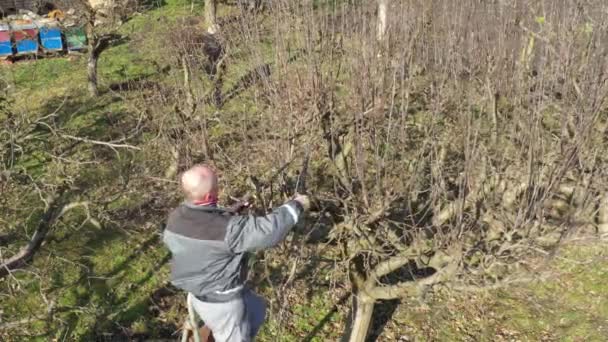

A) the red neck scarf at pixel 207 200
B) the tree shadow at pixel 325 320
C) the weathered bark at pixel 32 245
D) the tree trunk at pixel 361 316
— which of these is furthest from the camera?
the tree shadow at pixel 325 320

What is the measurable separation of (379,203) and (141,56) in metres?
15.1

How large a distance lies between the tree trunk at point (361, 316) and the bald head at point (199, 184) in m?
3.46

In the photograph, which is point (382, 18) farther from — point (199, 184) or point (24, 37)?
point (24, 37)

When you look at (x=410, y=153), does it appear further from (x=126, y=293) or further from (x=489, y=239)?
(x=126, y=293)

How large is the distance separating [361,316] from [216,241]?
369cm

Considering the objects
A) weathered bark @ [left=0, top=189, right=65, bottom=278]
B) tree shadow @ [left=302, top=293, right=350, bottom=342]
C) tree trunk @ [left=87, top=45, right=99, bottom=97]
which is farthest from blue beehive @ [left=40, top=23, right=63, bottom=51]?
tree shadow @ [left=302, top=293, right=350, bottom=342]

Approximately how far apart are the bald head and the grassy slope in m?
3.90

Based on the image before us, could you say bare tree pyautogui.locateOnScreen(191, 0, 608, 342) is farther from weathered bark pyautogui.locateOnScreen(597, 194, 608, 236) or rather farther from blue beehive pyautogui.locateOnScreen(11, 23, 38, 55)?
blue beehive pyautogui.locateOnScreen(11, 23, 38, 55)

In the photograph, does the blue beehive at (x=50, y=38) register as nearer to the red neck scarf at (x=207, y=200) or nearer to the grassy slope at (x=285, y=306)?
the grassy slope at (x=285, y=306)

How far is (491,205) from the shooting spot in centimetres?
576

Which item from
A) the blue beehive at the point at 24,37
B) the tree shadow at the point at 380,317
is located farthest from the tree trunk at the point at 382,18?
the blue beehive at the point at 24,37

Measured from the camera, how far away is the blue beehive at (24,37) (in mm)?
17906

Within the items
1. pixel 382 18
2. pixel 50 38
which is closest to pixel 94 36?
pixel 50 38

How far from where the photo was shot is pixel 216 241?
13.1 ft
